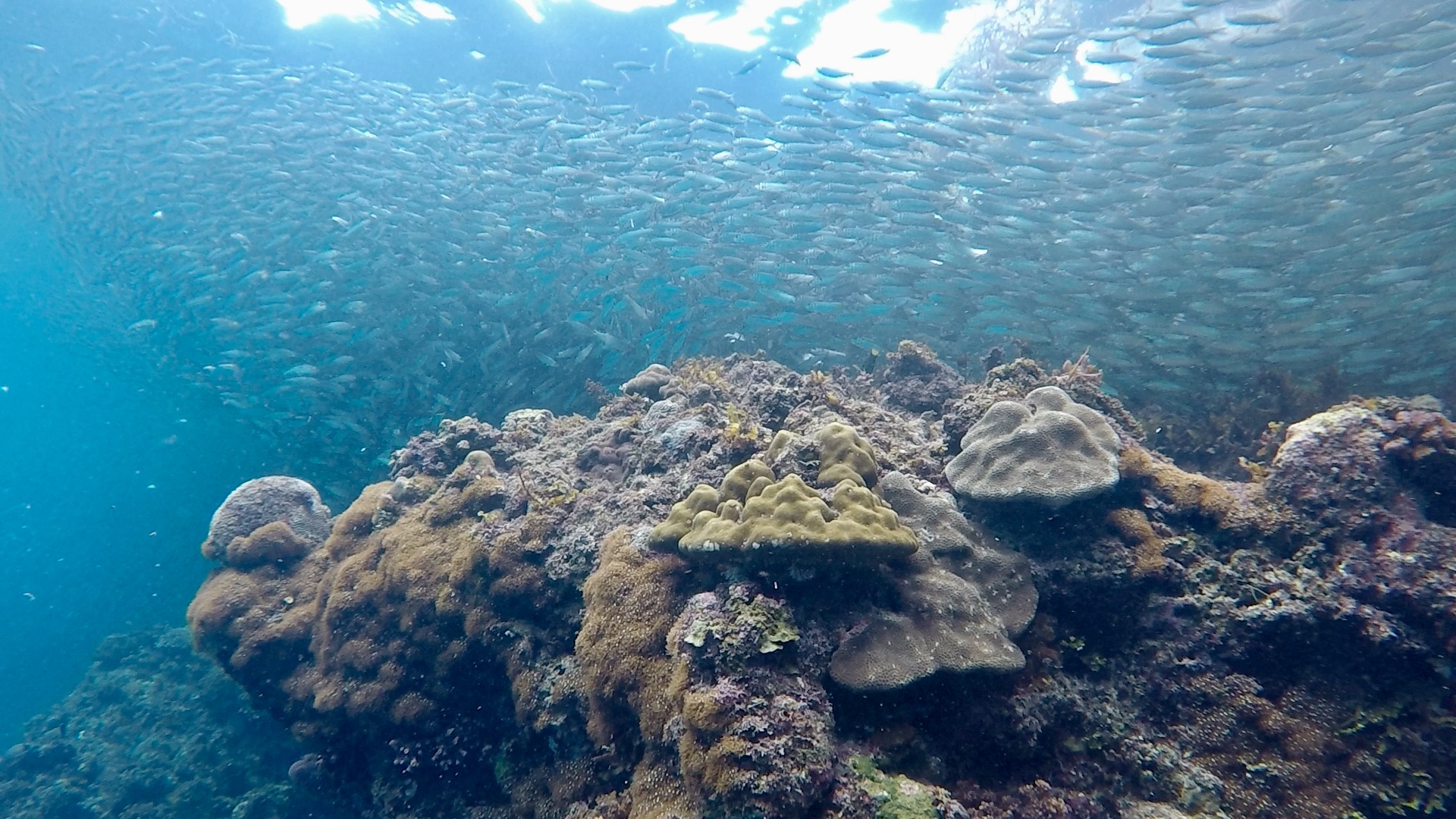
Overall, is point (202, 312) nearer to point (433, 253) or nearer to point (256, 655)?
point (433, 253)

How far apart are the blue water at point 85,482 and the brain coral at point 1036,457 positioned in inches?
1042

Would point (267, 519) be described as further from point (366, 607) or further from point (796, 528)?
point (796, 528)

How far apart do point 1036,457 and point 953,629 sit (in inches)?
64.6

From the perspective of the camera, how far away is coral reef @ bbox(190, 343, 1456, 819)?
3564mm

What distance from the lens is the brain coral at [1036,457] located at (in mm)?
4547

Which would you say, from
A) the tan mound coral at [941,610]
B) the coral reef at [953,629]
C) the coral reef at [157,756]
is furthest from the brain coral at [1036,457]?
the coral reef at [157,756]

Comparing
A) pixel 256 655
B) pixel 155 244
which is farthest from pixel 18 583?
pixel 256 655

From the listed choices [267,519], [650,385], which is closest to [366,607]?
[267,519]

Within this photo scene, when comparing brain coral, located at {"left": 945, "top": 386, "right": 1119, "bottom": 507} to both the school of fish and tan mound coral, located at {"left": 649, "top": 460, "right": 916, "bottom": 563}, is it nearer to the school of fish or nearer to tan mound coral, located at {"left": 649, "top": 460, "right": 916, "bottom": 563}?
tan mound coral, located at {"left": 649, "top": 460, "right": 916, "bottom": 563}

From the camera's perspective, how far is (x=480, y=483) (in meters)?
6.97

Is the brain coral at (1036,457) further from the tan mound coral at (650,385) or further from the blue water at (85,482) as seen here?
the blue water at (85,482)

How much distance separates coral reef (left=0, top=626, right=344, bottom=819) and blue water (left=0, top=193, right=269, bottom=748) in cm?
664

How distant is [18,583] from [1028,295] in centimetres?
11605

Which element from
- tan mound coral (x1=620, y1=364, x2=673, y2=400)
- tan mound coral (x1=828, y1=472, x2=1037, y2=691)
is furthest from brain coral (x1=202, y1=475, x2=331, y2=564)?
tan mound coral (x1=828, y1=472, x2=1037, y2=691)
